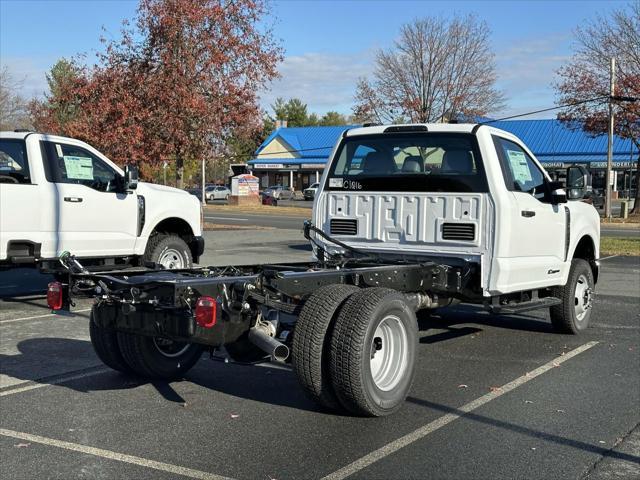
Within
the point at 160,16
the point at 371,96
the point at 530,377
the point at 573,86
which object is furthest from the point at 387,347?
the point at 371,96

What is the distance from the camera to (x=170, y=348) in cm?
661

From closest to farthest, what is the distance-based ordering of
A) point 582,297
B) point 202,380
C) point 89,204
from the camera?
1. point 202,380
2. point 582,297
3. point 89,204

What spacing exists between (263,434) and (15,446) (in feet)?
5.15

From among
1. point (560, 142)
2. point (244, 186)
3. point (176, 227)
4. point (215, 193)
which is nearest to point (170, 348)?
point (176, 227)

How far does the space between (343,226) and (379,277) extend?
1936 mm

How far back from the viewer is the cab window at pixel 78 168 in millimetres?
10195

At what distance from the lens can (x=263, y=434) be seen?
5188 mm

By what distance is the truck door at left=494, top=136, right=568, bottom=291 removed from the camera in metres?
7.42

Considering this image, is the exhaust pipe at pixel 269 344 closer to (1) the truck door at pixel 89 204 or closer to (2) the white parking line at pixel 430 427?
(2) the white parking line at pixel 430 427

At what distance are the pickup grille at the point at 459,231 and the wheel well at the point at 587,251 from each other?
7.68 feet

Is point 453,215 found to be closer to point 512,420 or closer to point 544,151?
point 512,420

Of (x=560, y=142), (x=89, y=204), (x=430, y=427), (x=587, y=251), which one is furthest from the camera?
(x=560, y=142)

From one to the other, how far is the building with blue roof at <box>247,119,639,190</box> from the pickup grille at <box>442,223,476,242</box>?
4178cm

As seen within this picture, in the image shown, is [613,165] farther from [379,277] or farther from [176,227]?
[379,277]
